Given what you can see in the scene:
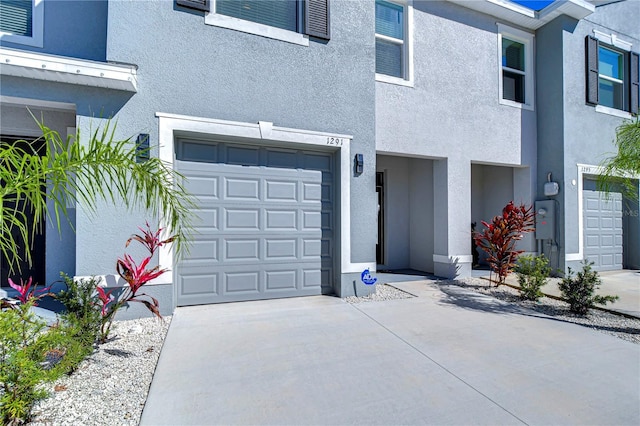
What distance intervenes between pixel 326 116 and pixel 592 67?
7.72 meters

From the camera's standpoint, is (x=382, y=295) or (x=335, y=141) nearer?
(x=335, y=141)

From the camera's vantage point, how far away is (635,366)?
326cm

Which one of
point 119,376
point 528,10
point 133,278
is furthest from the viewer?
point 528,10

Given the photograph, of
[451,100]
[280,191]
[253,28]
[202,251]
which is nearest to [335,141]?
[280,191]

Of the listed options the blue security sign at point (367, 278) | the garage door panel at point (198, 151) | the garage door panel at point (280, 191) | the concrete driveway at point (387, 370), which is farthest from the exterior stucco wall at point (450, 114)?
the garage door panel at point (198, 151)

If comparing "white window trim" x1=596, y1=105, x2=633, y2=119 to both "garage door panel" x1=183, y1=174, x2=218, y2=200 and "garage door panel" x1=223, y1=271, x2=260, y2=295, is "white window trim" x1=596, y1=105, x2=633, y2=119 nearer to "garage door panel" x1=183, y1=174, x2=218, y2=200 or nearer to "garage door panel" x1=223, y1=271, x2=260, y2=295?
"garage door panel" x1=223, y1=271, x2=260, y2=295

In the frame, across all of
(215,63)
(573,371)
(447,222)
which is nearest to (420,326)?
(573,371)

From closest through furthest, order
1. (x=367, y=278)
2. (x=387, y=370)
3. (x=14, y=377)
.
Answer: (x=14, y=377)
(x=387, y=370)
(x=367, y=278)

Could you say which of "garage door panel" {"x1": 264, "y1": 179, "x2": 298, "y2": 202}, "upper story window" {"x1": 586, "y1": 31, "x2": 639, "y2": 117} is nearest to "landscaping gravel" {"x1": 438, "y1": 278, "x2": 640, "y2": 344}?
"garage door panel" {"x1": 264, "y1": 179, "x2": 298, "y2": 202}

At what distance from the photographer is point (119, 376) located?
2967 millimetres

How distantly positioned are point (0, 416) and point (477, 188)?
33.4ft

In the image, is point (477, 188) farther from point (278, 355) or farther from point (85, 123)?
point (85, 123)

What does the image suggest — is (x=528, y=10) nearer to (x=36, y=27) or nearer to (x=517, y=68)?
(x=517, y=68)

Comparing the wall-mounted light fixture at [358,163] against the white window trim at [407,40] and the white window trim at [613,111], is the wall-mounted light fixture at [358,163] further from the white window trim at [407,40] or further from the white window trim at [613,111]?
the white window trim at [613,111]
